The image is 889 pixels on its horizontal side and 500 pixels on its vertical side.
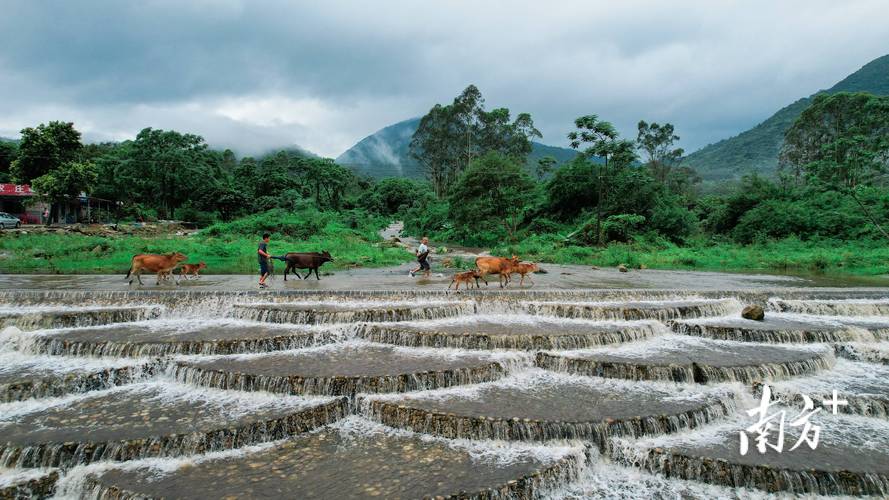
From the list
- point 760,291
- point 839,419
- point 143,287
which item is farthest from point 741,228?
point 143,287

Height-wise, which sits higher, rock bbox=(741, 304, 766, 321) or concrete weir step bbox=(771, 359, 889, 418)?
rock bbox=(741, 304, 766, 321)

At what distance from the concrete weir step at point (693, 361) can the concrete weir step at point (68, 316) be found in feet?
29.1

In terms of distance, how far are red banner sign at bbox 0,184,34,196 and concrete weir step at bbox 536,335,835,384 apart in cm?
4624

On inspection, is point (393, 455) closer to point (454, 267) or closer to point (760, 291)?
point (760, 291)

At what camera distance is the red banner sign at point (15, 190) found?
3784cm

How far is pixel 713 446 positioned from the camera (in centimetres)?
544

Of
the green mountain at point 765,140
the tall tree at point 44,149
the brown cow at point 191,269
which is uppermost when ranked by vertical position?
the green mountain at point 765,140

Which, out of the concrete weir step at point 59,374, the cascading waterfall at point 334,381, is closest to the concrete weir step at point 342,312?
the concrete weir step at point 59,374

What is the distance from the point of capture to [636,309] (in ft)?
35.9

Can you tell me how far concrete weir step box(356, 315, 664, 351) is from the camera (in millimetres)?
8695

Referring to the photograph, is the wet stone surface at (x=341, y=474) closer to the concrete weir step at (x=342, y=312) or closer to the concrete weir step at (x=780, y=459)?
the concrete weir step at (x=780, y=459)

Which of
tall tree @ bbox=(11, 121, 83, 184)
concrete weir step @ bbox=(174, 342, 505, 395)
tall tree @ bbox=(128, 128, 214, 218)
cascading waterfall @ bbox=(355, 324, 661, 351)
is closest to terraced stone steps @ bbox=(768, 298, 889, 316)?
cascading waterfall @ bbox=(355, 324, 661, 351)

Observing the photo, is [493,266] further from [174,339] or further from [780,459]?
[780,459]

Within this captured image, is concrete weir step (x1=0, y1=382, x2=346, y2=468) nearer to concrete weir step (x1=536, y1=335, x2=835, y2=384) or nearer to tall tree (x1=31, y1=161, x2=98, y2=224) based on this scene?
concrete weir step (x1=536, y1=335, x2=835, y2=384)
